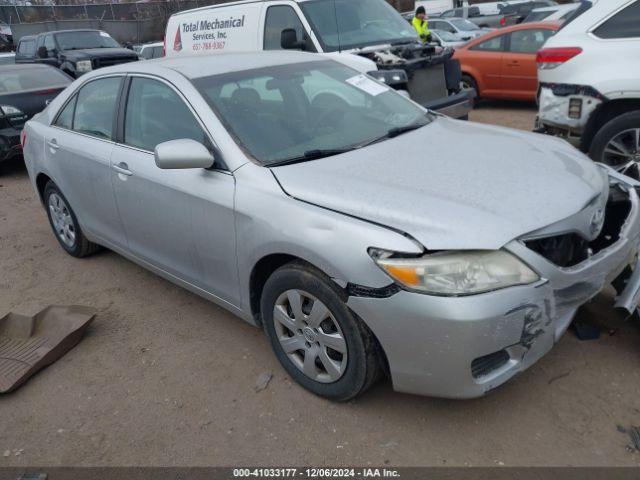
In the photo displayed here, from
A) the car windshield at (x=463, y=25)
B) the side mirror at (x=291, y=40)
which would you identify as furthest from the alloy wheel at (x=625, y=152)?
the car windshield at (x=463, y=25)

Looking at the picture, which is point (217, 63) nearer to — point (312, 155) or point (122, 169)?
point (122, 169)

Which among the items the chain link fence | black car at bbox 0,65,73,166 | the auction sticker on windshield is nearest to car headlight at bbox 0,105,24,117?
black car at bbox 0,65,73,166

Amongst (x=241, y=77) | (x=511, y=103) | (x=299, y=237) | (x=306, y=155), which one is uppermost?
(x=241, y=77)

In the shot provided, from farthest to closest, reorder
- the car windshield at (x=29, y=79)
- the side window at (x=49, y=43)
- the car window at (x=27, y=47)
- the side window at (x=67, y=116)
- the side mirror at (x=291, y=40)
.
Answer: the car window at (x=27, y=47)
the side window at (x=49, y=43)
the car windshield at (x=29, y=79)
the side mirror at (x=291, y=40)
the side window at (x=67, y=116)

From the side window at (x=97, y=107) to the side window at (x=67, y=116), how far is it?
0.20 ft

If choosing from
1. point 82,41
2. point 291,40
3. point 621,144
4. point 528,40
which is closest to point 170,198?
point 621,144

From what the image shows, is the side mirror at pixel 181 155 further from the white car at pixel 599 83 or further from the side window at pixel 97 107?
the white car at pixel 599 83

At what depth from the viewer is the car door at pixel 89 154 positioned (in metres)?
3.83

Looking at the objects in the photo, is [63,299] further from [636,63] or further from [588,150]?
[636,63]

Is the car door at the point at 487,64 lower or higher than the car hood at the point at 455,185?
lower

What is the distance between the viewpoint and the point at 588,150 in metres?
4.88

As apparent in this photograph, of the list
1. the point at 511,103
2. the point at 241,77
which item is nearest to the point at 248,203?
the point at 241,77

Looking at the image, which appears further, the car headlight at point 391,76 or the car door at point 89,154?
the car headlight at point 391,76

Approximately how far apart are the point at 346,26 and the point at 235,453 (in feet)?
19.5
